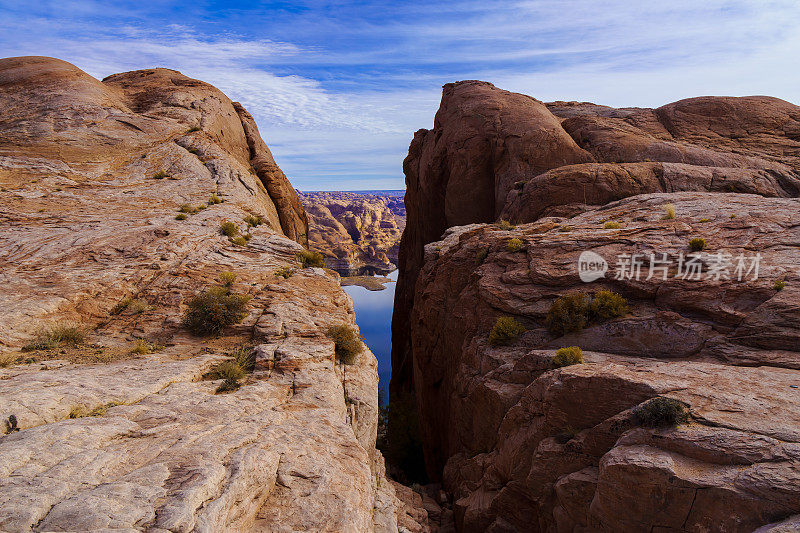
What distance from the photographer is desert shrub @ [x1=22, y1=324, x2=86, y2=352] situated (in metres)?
9.89

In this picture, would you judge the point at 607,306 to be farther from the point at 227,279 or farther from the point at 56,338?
the point at 56,338

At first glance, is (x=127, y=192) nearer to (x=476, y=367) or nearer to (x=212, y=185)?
(x=212, y=185)

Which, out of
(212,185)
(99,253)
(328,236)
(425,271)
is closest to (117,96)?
(212,185)

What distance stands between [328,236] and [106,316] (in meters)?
140

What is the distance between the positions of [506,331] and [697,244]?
25.1 feet

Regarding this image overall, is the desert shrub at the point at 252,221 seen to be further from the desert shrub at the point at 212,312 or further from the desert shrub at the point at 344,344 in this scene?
the desert shrub at the point at 344,344

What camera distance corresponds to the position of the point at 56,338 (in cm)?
→ 1031

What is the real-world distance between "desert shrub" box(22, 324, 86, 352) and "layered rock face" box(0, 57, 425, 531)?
4.7 inches

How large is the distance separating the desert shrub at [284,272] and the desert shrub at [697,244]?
15.9m

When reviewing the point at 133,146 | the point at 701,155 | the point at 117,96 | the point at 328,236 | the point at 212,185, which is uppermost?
the point at 117,96

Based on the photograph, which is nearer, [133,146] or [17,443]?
[17,443]

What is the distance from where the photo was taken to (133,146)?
26.5m

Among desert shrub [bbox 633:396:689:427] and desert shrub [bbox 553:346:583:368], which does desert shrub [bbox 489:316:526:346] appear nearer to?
desert shrub [bbox 553:346:583:368]

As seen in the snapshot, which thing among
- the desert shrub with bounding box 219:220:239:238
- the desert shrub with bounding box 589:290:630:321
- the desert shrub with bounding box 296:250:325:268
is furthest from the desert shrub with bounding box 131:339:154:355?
the desert shrub with bounding box 589:290:630:321
